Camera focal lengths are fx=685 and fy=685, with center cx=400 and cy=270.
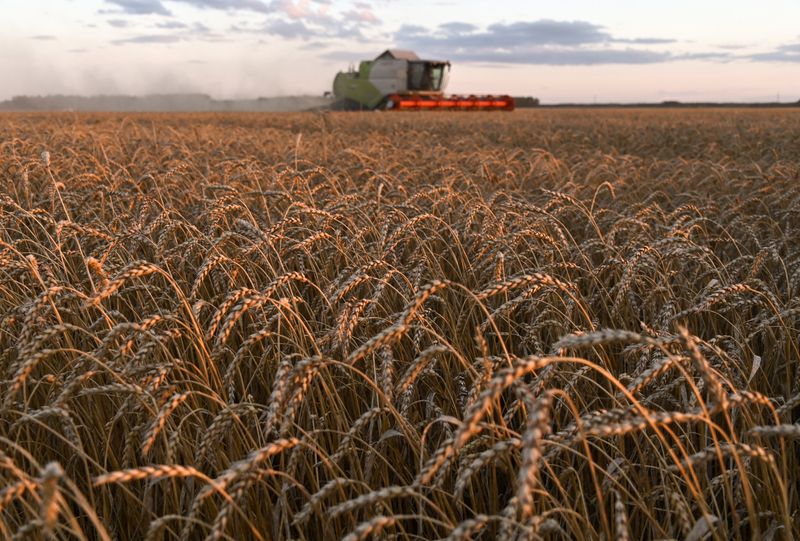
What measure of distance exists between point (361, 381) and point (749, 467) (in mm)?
1327

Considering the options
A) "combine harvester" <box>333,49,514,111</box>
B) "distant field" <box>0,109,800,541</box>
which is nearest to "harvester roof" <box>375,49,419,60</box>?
"combine harvester" <box>333,49,514,111</box>

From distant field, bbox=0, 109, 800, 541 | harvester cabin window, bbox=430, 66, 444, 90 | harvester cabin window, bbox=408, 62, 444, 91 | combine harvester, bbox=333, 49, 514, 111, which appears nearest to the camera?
distant field, bbox=0, 109, 800, 541

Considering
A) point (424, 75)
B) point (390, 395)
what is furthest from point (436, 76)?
point (390, 395)

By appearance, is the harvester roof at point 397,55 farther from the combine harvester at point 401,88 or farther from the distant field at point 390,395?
the distant field at point 390,395

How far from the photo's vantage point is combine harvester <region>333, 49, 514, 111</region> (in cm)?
3634

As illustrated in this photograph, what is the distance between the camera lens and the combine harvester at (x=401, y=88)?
36344 mm

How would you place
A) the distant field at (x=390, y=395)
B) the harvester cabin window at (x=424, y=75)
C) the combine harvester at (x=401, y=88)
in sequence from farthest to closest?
the harvester cabin window at (x=424, y=75) → the combine harvester at (x=401, y=88) → the distant field at (x=390, y=395)

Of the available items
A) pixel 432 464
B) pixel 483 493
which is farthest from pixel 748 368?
pixel 432 464

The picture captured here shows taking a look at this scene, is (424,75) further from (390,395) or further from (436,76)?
(390,395)

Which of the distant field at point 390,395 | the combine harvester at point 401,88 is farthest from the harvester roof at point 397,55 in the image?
the distant field at point 390,395

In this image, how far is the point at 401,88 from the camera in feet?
133

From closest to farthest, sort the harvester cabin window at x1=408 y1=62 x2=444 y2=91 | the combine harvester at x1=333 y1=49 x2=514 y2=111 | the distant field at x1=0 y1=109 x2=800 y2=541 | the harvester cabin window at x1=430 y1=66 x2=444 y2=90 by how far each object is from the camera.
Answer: the distant field at x1=0 y1=109 x2=800 y2=541 → the combine harvester at x1=333 y1=49 x2=514 y2=111 → the harvester cabin window at x1=408 y1=62 x2=444 y2=91 → the harvester cabin window at x1=430 y1=66 x2=444 y2=90

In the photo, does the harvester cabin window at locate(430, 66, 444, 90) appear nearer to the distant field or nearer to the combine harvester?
the combine harvester

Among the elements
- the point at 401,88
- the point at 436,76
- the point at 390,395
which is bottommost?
the point at 390,395
